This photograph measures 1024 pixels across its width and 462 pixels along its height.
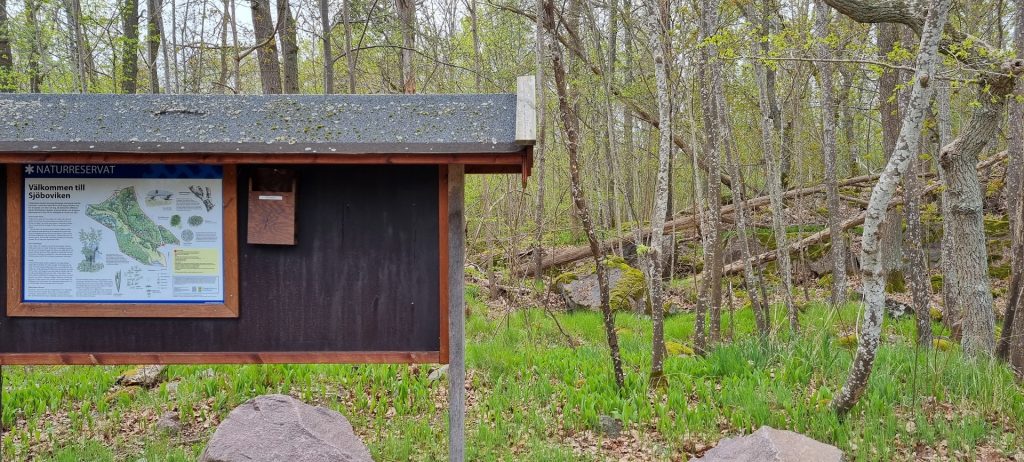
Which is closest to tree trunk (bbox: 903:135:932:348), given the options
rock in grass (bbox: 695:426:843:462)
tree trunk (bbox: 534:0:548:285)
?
rock in grass (bbox: 695:426:843:462)

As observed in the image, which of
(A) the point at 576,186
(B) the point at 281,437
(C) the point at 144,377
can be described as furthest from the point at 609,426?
(C) the point at 144,377

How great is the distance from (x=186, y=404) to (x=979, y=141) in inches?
299

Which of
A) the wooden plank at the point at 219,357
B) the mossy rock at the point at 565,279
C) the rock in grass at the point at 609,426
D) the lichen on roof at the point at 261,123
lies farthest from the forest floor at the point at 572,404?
the mossy rock at the point at 565,279

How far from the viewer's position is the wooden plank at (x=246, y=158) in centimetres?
376

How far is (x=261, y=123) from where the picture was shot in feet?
13.1

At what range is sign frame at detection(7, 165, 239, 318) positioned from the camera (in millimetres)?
4102

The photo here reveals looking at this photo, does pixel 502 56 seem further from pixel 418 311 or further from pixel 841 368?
pixel 418 311

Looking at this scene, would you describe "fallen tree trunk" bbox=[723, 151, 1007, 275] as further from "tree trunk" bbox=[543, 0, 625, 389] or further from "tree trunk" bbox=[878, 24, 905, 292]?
"tree trunk" bbox=[543, 0, 625, 389]

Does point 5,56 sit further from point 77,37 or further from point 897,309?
point 897,309

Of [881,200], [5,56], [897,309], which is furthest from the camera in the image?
[5,56]

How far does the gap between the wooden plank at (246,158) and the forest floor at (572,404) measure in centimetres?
239

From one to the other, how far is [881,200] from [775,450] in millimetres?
2239

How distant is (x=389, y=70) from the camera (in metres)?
16.5

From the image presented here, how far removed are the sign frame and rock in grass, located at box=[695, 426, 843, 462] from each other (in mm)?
3127
